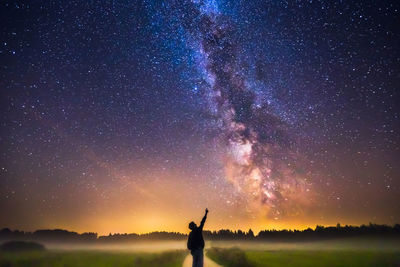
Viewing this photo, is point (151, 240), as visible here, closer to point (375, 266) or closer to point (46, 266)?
point (46, 266)

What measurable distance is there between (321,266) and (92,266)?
21.6 meters

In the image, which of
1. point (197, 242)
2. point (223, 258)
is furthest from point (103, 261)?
point (197, 242)

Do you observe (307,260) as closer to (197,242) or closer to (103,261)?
(103,261)

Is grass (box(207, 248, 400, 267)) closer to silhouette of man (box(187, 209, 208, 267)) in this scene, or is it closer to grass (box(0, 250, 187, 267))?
grass (box(0, 250, 187, 267))

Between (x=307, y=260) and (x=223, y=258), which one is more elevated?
(x=223, y=258)

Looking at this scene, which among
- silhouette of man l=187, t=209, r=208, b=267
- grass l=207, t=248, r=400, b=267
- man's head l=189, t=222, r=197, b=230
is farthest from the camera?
grass l=207, t=248, r=400, b=267

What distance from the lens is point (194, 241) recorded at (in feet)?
27.6

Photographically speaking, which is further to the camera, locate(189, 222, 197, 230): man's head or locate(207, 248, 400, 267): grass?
locate(207, 248, 400, 267): grass

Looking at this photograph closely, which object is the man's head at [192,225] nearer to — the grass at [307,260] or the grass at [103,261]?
the grass at [103,261]

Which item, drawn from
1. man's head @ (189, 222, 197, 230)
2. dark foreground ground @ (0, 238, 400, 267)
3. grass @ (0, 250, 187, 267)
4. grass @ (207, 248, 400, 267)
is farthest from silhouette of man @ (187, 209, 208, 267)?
dark foreground ground @ (0, 238, 400, 267)

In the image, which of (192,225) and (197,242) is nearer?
(192,225)

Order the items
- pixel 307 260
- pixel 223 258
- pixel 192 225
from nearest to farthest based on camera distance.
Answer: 1. pixel 192 225
2. pixel 223 258
3. pixel 307 260

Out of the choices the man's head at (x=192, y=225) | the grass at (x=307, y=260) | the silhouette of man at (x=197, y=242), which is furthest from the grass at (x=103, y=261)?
the man's head at (x=192, y=225)

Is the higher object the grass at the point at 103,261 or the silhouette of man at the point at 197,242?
the silhouette of man at the point at 197,242
